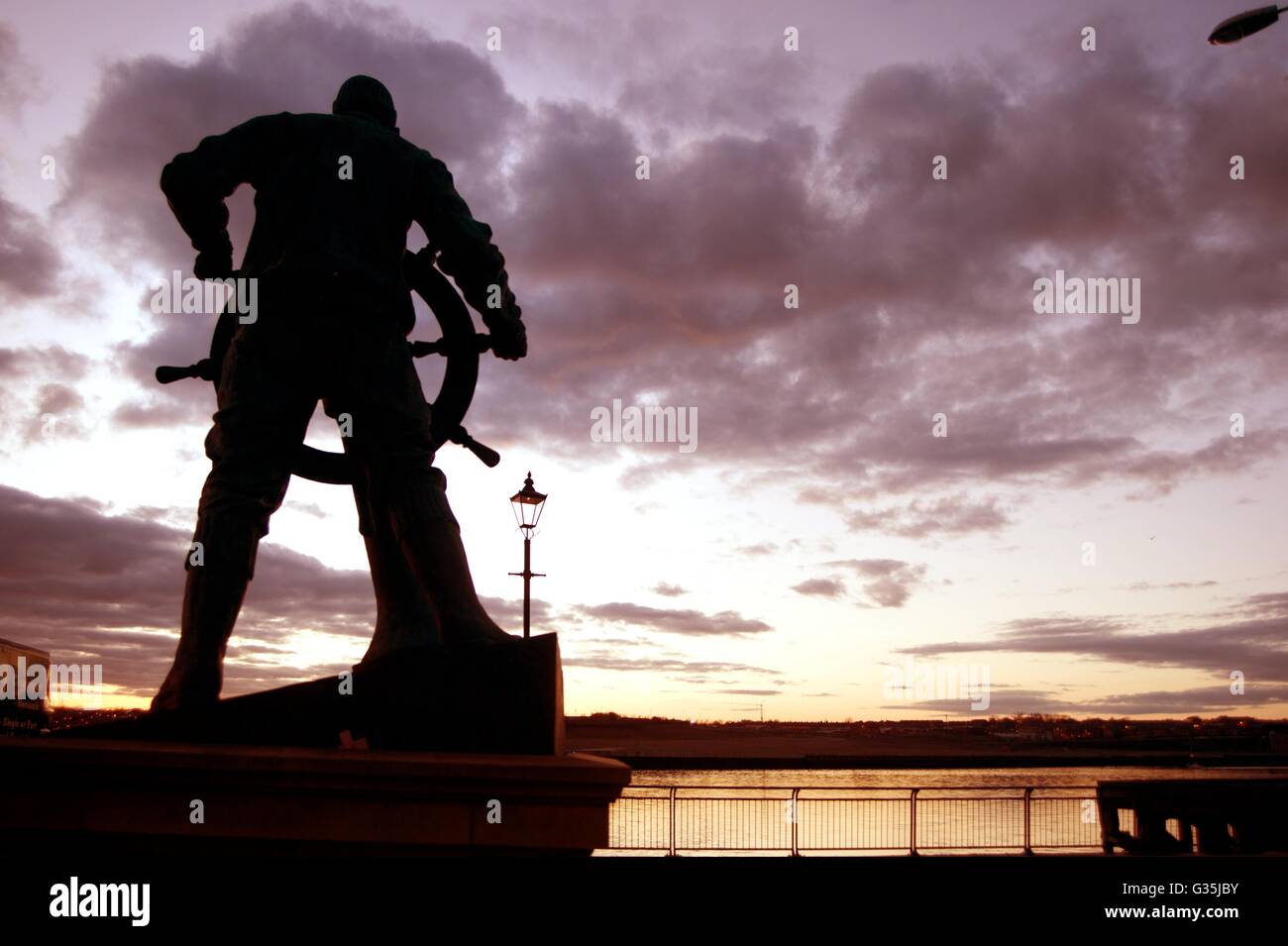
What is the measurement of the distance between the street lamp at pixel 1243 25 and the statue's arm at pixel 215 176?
31.7ft

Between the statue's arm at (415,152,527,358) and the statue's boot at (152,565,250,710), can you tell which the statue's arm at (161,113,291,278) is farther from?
the statue's boot at (152,565,250,710)

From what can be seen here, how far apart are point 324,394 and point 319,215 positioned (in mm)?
1014

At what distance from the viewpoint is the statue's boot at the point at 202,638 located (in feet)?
19.4

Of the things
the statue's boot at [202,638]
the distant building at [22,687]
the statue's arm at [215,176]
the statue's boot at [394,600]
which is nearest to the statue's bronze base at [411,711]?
the statue's boot at [202,638]

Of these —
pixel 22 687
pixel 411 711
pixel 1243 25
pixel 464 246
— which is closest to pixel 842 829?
pixel 1243 25

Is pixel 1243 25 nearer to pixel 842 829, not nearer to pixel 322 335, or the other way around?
pixel 322 335

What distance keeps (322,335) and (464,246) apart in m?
0.96

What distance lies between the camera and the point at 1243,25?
11438 millimetres

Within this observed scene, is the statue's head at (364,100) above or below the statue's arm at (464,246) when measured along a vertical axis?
above

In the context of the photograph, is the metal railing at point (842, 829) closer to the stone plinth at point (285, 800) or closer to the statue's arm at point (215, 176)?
the stone plinth at point (285, 800)

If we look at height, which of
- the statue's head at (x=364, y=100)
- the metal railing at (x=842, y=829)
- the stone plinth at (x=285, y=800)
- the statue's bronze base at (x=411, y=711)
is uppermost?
the statue's head at (x=364, y=100)
